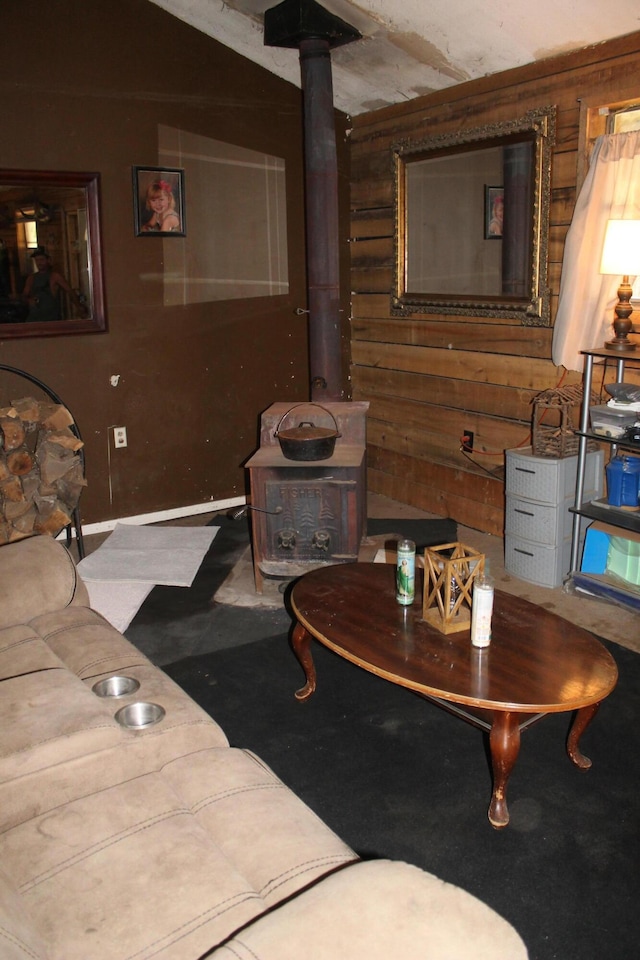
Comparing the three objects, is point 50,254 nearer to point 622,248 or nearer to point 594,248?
point 594,248

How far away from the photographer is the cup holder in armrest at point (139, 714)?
1.82m

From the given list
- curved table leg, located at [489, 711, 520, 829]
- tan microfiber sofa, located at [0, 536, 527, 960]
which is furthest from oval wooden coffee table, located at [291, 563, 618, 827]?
tan microfiber sofa, located at [0, 536, 527, 960]

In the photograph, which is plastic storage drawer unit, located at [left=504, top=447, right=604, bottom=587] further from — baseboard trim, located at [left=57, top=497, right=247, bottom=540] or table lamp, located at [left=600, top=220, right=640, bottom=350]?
baseboard trim, located at [left=57, top=497, right=247, bottom=540]

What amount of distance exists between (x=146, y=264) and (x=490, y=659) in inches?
118

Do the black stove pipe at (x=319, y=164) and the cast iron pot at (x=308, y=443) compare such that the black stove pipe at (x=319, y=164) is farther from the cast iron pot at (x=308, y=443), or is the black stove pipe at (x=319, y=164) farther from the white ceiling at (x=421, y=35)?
the cast iron pot at (x=308, y=443)

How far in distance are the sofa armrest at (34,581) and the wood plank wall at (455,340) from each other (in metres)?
2.36

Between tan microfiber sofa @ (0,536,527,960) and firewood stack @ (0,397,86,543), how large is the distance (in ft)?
6.01

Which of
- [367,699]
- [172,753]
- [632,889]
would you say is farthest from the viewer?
[367,699]

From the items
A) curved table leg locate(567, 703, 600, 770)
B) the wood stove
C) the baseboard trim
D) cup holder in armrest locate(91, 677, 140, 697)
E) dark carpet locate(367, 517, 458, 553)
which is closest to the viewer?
cup holder in armrest locate(91, 677, 140, 697)

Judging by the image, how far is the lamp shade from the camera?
307 centimetres

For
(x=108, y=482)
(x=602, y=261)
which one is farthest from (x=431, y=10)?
(x=108, y=482)

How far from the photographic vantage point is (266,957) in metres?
0.96

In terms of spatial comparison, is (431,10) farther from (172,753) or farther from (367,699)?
(172,753)

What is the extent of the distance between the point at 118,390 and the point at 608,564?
8.44 ft
